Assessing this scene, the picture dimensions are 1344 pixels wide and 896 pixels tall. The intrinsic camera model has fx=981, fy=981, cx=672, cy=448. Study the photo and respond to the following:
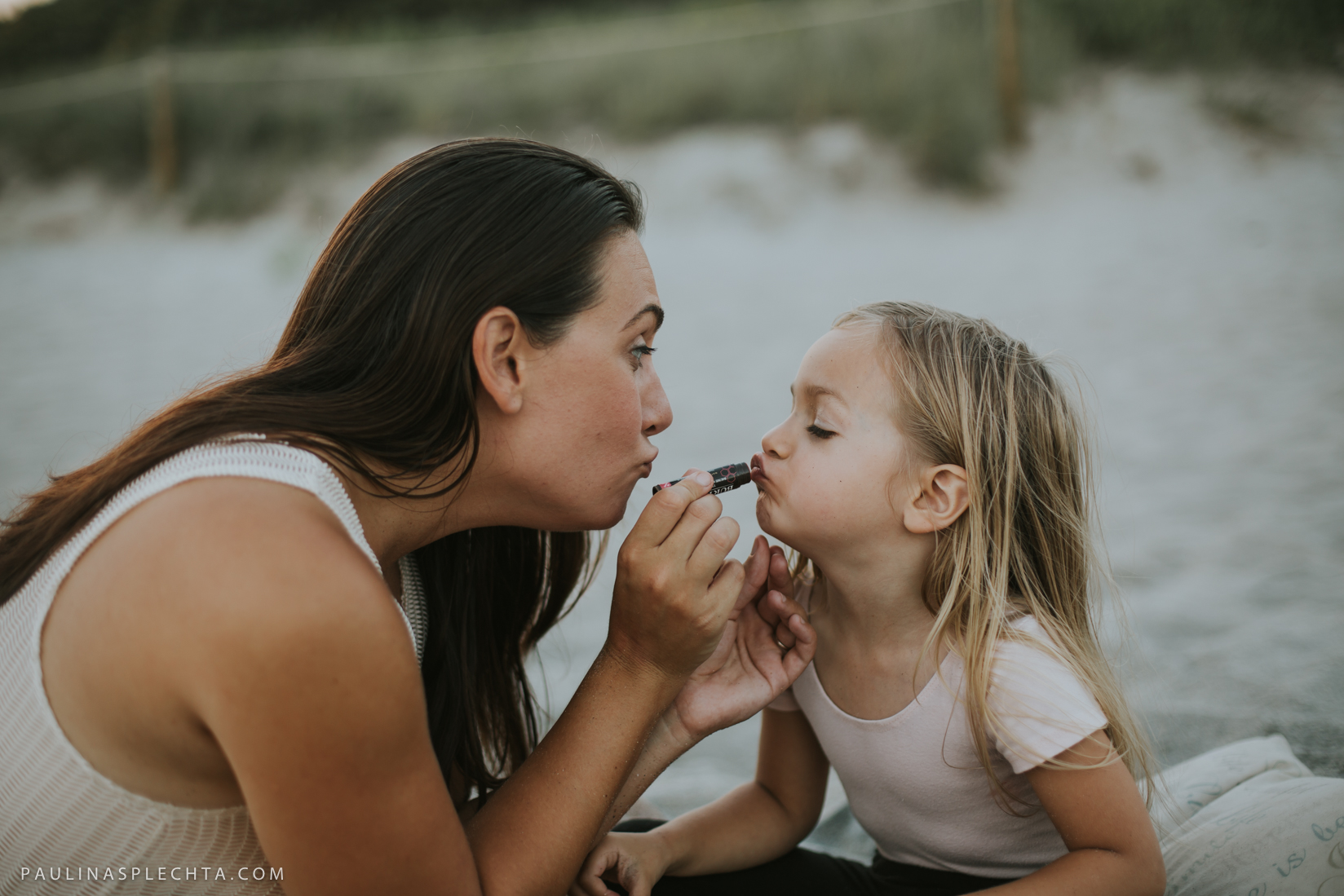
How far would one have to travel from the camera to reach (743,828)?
2.11 m

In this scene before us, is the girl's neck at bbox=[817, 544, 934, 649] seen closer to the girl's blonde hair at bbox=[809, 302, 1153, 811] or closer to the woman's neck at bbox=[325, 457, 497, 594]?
the girl's blonde hair at bbox=[809, 302, 1153, 811]

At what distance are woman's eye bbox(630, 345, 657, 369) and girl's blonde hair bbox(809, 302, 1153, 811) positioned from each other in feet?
1.57

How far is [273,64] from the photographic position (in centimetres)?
1277

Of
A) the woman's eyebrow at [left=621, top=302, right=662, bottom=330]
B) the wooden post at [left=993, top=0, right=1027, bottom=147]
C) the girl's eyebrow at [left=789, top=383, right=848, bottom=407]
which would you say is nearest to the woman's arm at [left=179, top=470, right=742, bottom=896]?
the woman's eyebrow at [left=621, top=302, right=662, bottom=330]

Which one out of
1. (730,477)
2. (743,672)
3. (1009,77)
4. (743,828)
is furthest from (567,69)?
(743,828)

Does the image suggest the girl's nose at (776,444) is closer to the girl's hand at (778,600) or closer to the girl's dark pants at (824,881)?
the girl's hand at (778,600)

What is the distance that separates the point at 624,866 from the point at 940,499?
95 cm

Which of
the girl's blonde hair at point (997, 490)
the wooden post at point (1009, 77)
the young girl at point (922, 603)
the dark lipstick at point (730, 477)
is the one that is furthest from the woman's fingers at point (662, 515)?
the wooden post at point (1009, 77)

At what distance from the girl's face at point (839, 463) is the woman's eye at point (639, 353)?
312 millimetres

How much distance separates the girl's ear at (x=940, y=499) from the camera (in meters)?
1.95

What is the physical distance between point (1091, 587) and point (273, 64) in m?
13.3

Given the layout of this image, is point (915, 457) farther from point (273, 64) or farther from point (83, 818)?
point (273, 64)

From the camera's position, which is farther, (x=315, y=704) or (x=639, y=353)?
(x=639, y=353)

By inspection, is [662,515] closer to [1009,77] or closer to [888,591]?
[888,591]
